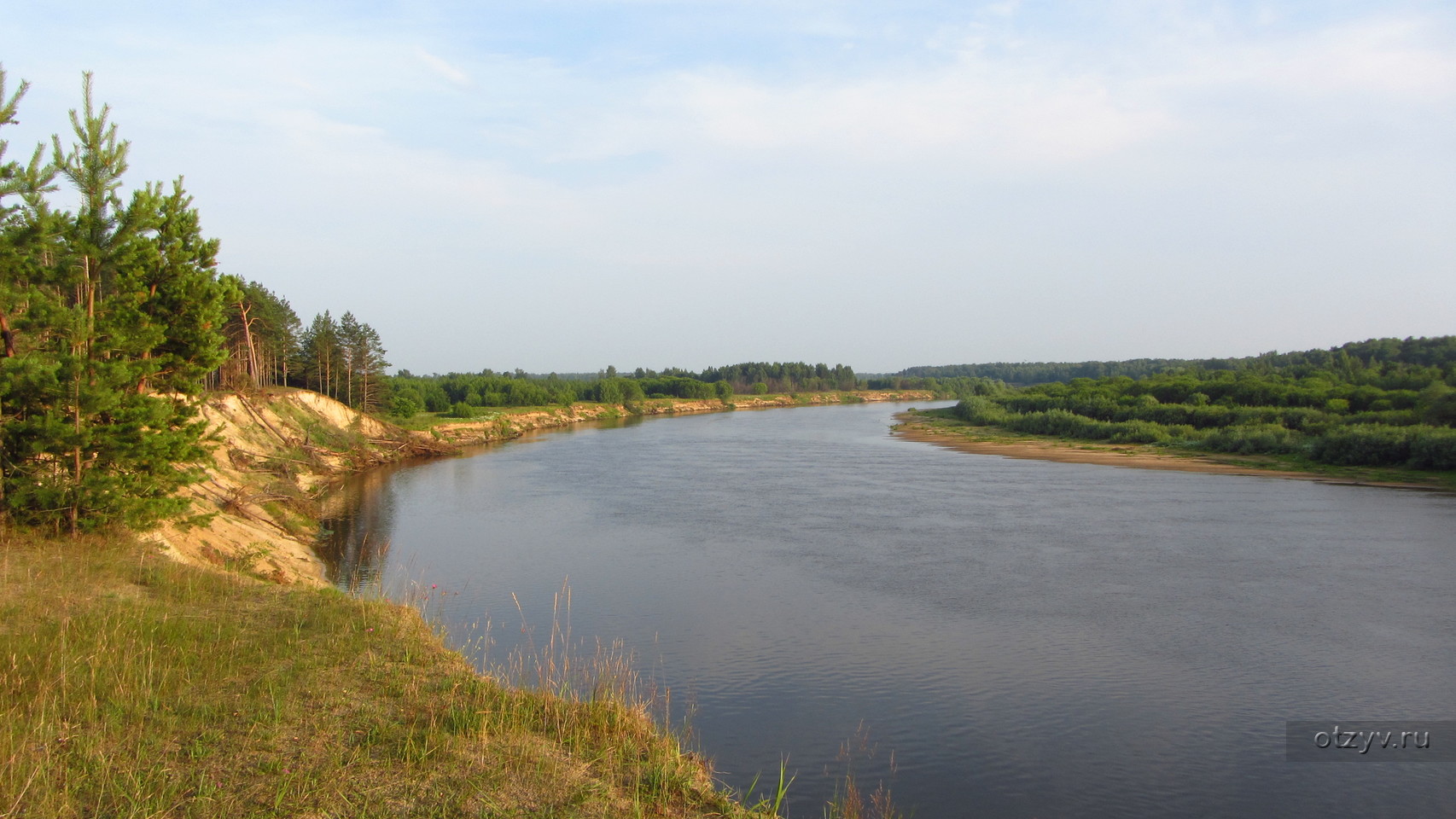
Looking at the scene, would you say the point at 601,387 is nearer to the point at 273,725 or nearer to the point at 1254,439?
the point at 1254,439

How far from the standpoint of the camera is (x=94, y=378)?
11.0 meters

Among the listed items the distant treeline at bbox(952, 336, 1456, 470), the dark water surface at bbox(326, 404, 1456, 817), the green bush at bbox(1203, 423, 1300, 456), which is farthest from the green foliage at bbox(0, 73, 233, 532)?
the green bush at bbox(1203, 423, 1300, 456)

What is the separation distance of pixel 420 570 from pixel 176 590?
24.3ft

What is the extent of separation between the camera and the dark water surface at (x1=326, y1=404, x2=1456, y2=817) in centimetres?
875

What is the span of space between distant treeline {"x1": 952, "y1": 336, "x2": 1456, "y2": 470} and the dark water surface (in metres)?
6.48

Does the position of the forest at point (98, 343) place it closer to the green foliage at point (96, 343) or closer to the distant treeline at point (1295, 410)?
the green foliage at point (96, 343)

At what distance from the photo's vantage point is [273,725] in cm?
656

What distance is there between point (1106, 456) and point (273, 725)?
42.2 meters

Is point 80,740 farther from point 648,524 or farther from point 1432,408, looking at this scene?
point 1432,408

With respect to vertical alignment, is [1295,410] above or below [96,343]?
below

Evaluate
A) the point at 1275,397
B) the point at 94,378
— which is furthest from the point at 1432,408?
the point at 94,378

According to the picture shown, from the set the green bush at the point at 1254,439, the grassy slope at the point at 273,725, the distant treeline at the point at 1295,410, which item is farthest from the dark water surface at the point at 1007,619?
the green bush at the point at 1254,439

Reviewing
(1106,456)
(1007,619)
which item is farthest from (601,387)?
(1007,619)

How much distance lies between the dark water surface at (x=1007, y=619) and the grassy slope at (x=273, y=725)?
85.2 inches
